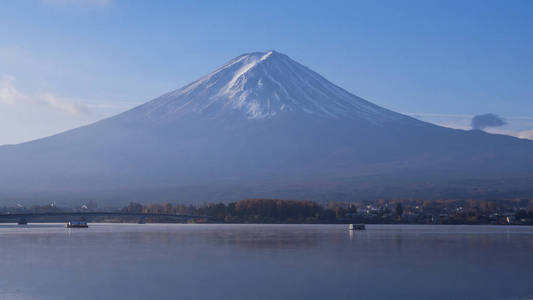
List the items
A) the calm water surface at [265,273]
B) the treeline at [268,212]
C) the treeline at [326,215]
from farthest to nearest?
the treeline at [268,212] → the treeline at [326,215] → the calm water surface at [265,273]

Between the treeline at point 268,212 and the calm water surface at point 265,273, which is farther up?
the treeline at point 268,212

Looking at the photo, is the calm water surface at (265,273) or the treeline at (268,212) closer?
the calm water surface at (265,273)

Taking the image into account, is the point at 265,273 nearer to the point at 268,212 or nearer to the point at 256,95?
the point at 268,212

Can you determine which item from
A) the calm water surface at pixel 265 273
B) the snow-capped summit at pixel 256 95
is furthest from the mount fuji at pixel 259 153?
the calm water surface at pixel 265 273

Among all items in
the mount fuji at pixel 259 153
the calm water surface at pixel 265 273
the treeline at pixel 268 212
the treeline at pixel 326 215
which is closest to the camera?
the calm water surface at pixel 265 273

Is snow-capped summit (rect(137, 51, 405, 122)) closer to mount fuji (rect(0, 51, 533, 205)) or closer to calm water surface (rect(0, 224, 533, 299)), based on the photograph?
mount fuji (rect(0, 51, 533, 205))

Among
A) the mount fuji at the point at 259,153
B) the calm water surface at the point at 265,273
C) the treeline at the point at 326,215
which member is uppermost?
the mount fuji at the point at 259,153

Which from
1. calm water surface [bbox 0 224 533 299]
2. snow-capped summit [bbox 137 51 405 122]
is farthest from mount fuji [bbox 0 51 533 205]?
calm water surface [bbox 0 224 533 299]

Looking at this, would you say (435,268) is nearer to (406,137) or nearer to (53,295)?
(53,295)

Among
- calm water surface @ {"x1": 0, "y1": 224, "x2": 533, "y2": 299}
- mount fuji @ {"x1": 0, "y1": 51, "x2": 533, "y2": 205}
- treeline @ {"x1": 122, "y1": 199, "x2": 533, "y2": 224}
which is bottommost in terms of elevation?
calm water surface @ {"x1": 0, "y1": 224, "x2": 533, "y2": 299}

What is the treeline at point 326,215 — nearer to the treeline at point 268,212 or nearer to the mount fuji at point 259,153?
the treeline at point 268,212
